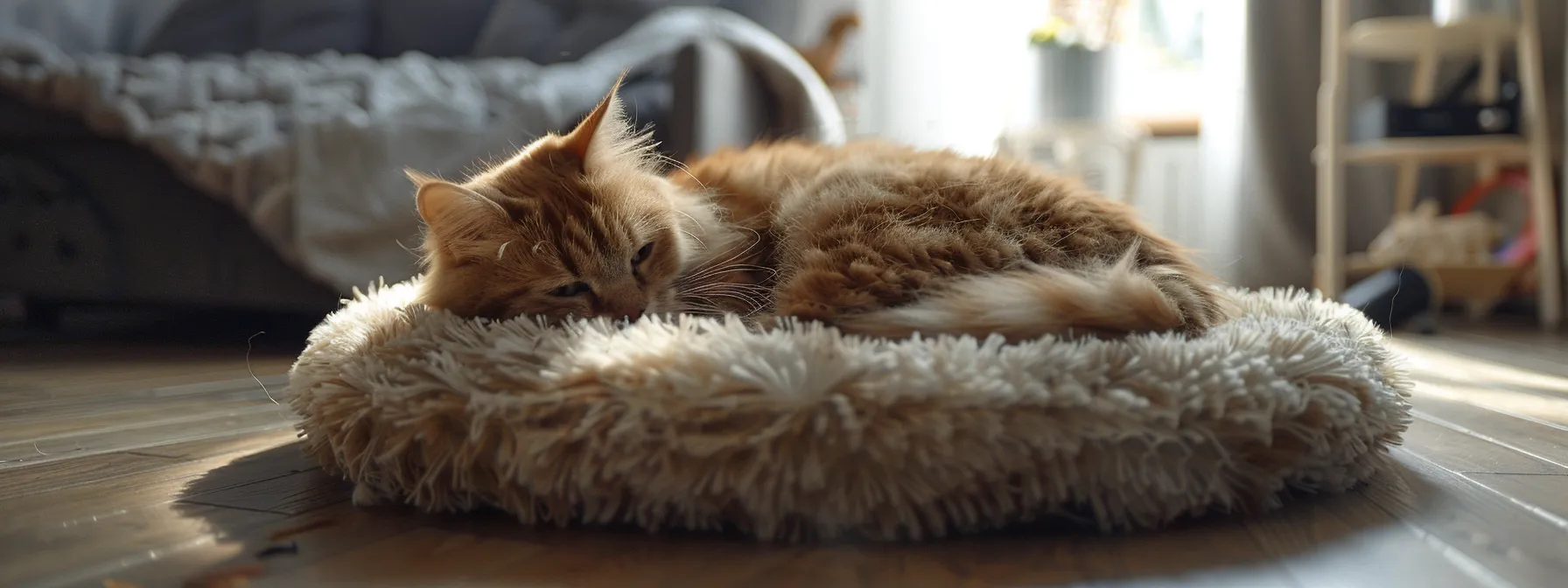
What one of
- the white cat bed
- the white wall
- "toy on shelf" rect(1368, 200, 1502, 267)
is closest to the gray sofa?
the white cat bed

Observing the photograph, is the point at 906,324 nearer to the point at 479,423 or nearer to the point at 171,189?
the point at 479,423

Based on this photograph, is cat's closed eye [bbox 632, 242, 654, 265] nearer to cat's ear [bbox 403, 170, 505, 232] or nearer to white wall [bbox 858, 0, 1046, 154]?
cat's ear [bbox 403, 170, 505, 232]

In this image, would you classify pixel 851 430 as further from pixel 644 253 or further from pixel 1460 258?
pixel 1460 258

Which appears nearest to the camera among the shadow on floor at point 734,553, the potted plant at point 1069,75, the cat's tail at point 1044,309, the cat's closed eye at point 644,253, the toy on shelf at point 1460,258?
the shadow on floor at point 734,553

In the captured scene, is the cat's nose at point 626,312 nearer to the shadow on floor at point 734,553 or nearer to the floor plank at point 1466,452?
the shadow on floor at point 734,553

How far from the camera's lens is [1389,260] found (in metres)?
3.34

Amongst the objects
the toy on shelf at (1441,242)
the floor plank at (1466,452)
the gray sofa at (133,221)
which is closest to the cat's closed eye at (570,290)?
the floor plank at (1466,452)

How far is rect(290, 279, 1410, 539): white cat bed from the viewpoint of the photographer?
0.86m

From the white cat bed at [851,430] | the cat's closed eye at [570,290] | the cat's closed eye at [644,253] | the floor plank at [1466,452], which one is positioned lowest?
the floor plank at [1466,452]

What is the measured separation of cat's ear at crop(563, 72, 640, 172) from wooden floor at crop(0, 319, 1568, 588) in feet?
1.58

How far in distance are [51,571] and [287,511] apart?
7.6 inches

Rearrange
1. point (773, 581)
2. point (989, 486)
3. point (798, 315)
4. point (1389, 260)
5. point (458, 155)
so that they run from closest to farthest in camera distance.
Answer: point (773, 581)
point (989, 486)
point (798, 315)
point (458, 155)
point (1389, 260)

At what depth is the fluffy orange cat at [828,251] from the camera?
42.8 inches

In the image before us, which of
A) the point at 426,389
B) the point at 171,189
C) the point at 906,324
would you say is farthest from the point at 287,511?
the point at 171,189
